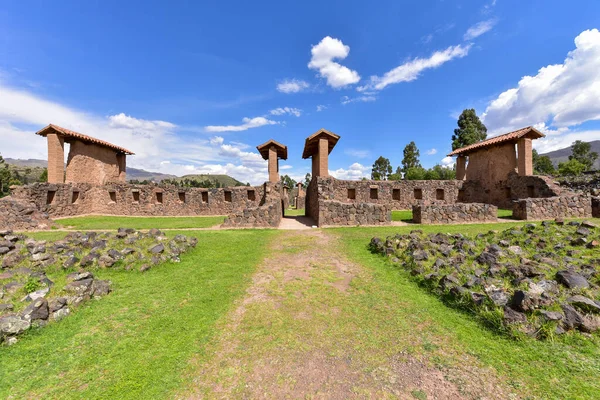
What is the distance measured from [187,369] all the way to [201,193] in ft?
65.7

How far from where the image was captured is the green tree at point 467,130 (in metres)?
39.2

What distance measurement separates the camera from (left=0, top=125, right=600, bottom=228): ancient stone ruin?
14242 mm

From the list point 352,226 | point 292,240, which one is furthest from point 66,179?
point 352,226

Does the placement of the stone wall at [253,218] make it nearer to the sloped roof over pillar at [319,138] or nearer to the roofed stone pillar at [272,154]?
the roofed stone pillar at [272,154]

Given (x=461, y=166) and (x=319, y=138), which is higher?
(x=319, y=138)

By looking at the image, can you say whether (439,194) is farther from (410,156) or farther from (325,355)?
(410,156)

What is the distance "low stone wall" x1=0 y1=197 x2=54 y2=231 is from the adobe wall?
20.3ft

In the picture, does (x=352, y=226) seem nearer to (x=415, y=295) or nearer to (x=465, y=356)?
(x=415, y=295)

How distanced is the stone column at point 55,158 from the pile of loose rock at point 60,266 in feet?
47.7

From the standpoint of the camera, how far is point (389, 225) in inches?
530

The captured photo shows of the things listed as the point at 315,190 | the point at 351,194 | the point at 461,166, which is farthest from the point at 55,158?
the point at 461,166

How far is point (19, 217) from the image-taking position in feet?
42.6

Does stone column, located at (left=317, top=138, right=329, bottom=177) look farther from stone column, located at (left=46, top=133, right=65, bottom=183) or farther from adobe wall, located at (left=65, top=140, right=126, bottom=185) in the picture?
stone column, located at (left=46, top=133, right=65, bottom=183)

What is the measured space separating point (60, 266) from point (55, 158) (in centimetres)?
1854
